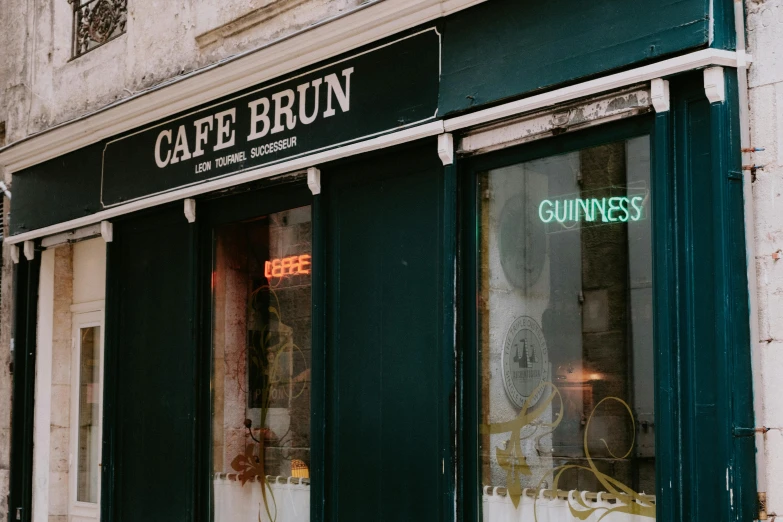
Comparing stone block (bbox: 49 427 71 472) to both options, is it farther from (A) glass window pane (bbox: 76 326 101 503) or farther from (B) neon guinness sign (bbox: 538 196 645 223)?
(B) neon guinness sign (bbox: 538 196 645 223)

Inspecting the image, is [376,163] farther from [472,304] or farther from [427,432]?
[427,432]

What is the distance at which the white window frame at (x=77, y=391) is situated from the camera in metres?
10.0

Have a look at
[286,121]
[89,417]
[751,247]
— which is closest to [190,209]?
[286,121]

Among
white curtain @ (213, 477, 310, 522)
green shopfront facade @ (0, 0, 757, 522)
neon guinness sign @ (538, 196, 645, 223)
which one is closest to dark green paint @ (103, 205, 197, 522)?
green shopfront facade @ (0, 0, 757, 522)

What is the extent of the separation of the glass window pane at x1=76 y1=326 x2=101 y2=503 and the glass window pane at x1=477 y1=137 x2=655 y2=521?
4865mm

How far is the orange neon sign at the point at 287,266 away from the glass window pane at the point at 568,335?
1.69 m

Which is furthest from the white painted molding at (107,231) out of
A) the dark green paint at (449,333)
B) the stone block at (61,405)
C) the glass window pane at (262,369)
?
the dark green paint at (449,333)

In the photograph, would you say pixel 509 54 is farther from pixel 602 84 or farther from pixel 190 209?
pixel 190 209

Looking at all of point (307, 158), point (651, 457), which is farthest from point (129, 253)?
point (651, 457)

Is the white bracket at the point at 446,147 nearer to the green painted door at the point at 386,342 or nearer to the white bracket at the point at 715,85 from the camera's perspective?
the green painted door at the point at 386,342

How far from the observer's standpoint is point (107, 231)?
31.7 ft

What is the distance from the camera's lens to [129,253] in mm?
9555

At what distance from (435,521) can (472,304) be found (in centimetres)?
128

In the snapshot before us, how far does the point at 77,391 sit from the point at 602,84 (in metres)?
6.57
